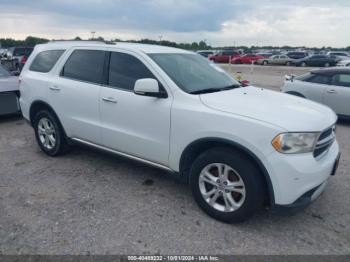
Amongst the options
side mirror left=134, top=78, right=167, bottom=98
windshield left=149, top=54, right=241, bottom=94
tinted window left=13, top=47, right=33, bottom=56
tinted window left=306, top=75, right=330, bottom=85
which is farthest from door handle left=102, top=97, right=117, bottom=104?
tinted window left=13, top=47, right=33, bottom=56

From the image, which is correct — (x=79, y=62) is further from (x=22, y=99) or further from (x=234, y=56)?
(x=234, y=56)

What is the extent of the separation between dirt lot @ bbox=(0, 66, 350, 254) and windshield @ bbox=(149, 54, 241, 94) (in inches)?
53.9

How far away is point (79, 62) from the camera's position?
450 centimetres

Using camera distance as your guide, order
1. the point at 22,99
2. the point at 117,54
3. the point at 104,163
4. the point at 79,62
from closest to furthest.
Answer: the point at 117,54
the point at 79,62
the point at 104,163
the point at 22,99

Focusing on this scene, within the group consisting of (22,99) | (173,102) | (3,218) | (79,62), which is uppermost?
(79,62)

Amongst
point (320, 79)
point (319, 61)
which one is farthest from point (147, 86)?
point (319, 61)

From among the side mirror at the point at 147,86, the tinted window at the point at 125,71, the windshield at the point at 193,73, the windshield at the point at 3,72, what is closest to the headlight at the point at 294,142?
the windshield at the point at 193,73

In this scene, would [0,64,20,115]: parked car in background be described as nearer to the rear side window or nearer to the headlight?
the rear side window

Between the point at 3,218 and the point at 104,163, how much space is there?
5.85 ft

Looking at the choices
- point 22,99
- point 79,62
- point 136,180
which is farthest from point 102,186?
point 22,99

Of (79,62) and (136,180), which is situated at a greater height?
(79,62)

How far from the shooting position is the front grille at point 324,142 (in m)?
3.02

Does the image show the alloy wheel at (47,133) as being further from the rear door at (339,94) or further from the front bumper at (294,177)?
the rear door at (339,94)

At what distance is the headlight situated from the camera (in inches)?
110
